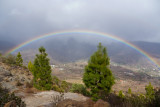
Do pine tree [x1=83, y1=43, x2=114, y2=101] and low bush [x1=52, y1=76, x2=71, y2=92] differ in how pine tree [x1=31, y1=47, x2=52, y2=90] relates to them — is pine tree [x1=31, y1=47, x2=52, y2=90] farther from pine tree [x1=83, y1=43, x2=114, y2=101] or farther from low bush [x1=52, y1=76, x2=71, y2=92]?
pine tree [x1=83, y1=43, x2=114, y2=101]

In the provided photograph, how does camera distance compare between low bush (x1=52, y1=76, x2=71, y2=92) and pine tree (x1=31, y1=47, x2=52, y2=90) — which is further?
low bush (x1=52, y1=76, x2=71, y2=92)

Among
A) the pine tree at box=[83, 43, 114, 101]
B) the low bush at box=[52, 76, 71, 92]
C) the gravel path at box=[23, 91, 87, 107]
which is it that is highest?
the pine tree at box=[83, 43, 114, 101]

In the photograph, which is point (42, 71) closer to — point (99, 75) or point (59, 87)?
point (99, 75)

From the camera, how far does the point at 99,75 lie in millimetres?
13359

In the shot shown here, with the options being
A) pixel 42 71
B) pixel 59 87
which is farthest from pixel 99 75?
pixel 59 87

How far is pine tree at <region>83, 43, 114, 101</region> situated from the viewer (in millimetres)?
13250

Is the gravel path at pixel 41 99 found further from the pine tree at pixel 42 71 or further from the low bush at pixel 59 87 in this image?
the low bush at pixel 59 87

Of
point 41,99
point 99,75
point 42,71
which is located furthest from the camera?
point 42,71

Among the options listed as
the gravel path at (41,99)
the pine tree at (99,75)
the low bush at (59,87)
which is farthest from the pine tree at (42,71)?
the pine tree at (99,75)

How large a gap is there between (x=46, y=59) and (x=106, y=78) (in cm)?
975

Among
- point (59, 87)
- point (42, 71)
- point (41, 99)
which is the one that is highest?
point (42, 71)

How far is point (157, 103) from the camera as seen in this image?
5.36 meters

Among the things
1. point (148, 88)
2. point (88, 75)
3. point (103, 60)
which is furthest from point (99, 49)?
point (148, 88)

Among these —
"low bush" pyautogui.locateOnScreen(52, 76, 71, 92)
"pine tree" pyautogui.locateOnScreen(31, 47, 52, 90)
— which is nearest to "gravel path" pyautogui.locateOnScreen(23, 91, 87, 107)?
"pine tree" pyautogui.locateOnScreen(31, 47, 52, 90)
